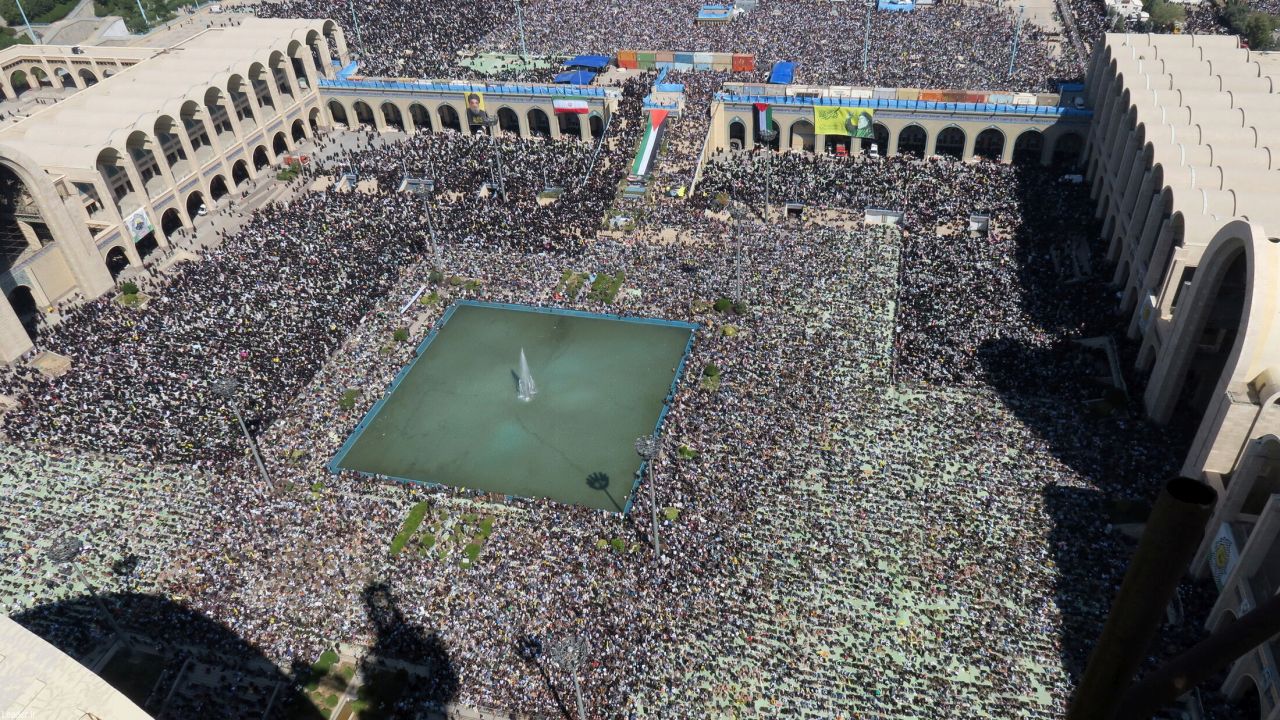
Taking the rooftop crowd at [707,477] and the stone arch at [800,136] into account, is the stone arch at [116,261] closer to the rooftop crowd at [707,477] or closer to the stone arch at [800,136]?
the rooftop crowd at [707,477]

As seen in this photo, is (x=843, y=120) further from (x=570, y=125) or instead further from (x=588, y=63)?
(x=588, y=63)

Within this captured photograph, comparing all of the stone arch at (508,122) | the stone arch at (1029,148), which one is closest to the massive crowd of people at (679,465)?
the stone arch at (1029,148)

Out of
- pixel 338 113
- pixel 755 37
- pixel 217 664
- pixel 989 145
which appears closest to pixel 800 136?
pixel 989 145

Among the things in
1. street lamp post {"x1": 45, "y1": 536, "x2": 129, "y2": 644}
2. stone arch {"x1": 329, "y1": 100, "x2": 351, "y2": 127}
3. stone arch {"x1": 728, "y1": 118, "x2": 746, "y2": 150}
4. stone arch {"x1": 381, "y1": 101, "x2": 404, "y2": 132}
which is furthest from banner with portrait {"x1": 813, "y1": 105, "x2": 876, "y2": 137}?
street lamp post {"x1": 45, "y1": 536, "x2": 129, "y2": 644}

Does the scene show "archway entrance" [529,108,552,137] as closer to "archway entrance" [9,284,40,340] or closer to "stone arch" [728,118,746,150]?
"stone arch" [728,118,746,150]

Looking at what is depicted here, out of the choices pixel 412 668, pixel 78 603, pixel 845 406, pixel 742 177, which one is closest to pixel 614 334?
pixel 845 406
